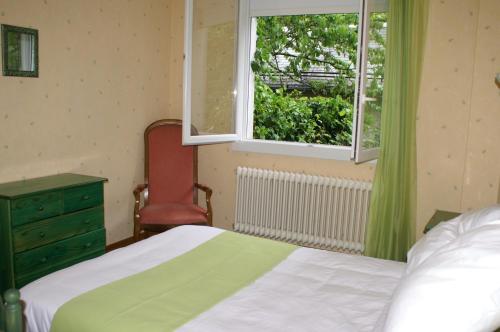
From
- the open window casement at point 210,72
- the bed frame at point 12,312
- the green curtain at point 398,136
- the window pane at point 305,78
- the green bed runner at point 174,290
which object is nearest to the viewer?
the bed frame at point 12,312

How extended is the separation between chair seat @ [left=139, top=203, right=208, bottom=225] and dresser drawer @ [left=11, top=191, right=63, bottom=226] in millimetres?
749

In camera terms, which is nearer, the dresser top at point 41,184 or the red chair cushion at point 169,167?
the dresser top at point 41,184

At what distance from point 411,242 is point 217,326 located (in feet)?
6.52

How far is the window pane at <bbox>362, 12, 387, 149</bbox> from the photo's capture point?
2.82 metres

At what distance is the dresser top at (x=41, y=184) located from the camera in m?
2.75

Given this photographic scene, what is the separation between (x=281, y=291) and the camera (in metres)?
1.87

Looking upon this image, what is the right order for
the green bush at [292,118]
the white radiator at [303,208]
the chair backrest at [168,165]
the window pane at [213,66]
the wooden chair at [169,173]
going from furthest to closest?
the green bush at [292,118] → the chair backrest at [168,165] → the wooden chair at [169,173] → the white radiator at [303,208] → the window pane at [213,66]

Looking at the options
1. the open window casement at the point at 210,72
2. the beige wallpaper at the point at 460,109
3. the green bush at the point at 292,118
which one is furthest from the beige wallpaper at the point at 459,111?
the open window casement at the point at 210,72

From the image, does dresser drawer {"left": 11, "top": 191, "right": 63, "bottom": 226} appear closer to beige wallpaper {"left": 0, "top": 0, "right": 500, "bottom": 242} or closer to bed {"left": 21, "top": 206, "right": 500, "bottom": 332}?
beige wallpaper {"left": 0, "top": 0, "right": 500, "bottom": 242}

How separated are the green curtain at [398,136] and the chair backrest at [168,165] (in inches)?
70.3

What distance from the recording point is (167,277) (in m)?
1.96

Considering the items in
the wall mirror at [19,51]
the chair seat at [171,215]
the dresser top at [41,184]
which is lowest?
the chair seat at [171,215]

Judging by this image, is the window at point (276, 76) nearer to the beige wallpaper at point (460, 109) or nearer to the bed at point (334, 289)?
the beige wallpaper at point (460, 109)

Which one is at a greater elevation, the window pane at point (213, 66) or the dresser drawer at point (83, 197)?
the window pane at point (213, 66)
